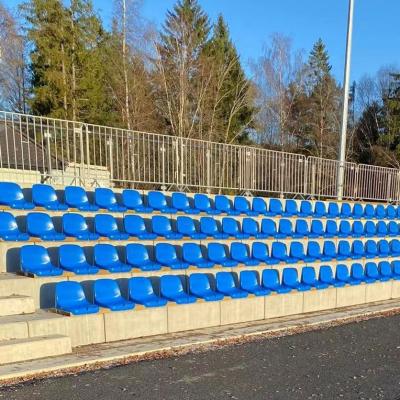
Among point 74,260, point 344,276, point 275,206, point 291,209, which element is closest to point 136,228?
point 74,260

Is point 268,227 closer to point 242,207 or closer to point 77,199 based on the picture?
point 242,207

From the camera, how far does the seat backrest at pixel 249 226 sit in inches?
354

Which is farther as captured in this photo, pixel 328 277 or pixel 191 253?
pixel 328 277

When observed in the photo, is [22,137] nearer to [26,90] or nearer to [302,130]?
[26,90]

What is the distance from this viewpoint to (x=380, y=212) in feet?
42.2

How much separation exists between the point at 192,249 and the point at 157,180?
125 inches

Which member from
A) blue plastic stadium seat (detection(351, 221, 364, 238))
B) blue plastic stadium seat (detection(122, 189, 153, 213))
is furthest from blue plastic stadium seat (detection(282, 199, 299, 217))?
blue plastic stadium seat (detection(122, 189, 153, 213))

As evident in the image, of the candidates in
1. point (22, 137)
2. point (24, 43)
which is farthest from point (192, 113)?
point (22, 137)

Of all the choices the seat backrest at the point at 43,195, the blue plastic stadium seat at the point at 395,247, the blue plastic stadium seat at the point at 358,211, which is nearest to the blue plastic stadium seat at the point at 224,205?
the seat backrest at the point at 43,195

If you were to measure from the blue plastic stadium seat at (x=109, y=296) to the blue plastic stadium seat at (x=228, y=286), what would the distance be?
5.86ft

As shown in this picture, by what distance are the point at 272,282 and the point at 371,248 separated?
430cm

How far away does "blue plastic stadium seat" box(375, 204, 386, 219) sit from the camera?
499 inches

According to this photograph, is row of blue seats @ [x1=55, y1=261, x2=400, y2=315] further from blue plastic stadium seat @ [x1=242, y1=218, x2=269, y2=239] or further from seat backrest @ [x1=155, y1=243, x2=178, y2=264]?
blue plastic stadium seat @ [x1=242, y1=218, x2=269, y2=239]

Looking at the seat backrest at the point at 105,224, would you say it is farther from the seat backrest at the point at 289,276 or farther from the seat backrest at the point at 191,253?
the seat backrest at the point at 289,276
